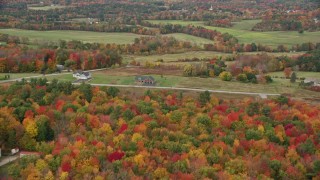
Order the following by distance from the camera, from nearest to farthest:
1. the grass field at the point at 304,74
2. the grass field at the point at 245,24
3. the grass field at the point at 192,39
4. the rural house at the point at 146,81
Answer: the rural house at the point at 146,81 → the grass field at the point at 304,74 → the grass field at the point at 192,39 → the grass field at the point at 245,24

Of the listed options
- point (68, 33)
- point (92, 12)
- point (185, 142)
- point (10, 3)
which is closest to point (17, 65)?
point (68, 33)

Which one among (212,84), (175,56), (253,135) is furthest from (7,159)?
(175,56)

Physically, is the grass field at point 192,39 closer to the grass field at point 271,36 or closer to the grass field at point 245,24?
the grass field at point 271,36

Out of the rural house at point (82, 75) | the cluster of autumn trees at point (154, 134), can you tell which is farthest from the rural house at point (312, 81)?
the rural house at point (82, 75)

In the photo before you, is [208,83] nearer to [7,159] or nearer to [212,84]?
[212,84]

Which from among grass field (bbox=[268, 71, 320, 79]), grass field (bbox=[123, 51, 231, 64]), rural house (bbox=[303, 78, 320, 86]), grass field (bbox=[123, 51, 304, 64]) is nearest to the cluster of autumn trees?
rural house (bbox=[303, 78, 320, 86])
